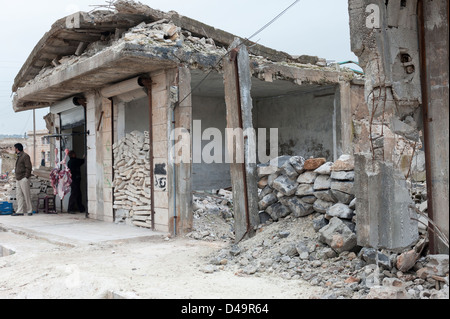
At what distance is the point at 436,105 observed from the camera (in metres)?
4.66

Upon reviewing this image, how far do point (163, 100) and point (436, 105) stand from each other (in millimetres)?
5712

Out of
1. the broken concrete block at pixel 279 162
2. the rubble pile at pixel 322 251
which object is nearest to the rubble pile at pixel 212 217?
the rubble pile at pixel 322 251

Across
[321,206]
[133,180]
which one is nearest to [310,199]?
[321,206]

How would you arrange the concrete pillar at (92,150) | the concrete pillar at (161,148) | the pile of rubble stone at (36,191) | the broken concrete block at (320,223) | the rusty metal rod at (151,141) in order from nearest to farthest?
the broken concrete block at (320,223), the concrete pillar at (161,148), the rusty metal rod at (151,141), the concrete pillar at (92,150), the pile of rubble stone at (36,191)

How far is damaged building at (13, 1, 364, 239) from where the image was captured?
27.8 feet

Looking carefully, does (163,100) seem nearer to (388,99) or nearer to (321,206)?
(321,206)

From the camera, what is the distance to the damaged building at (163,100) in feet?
27.8

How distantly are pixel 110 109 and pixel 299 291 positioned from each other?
25.1ft

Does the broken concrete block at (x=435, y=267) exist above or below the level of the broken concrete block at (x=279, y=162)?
below

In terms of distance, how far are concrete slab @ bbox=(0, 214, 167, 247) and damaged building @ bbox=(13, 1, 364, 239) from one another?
41 cm

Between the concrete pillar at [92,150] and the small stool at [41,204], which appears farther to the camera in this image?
the small stool at [41,204]

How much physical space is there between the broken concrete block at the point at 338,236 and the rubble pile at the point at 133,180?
489 centimetres

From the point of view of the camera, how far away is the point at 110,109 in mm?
11047

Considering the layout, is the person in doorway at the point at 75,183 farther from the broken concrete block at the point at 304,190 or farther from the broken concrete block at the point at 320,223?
the broken concrete block at the point at 320,223
